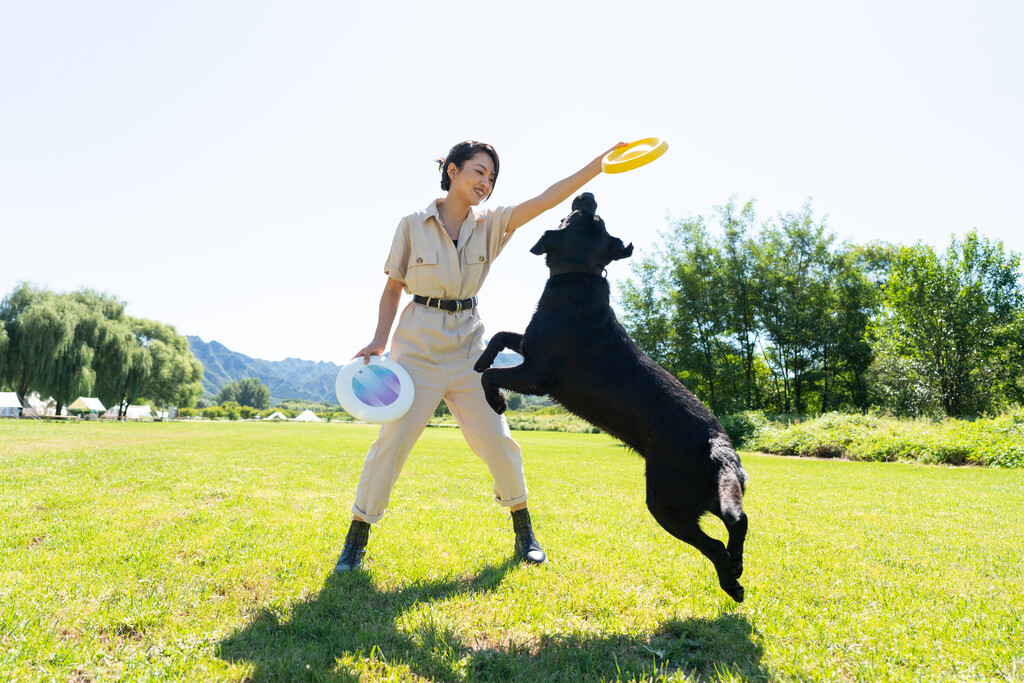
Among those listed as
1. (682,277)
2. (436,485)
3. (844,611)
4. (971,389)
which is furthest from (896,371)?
(844,611)

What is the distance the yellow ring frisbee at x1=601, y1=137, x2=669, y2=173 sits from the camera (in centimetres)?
284

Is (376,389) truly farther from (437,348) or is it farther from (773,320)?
(773,320)

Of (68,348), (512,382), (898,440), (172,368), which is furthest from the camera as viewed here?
(172,368)

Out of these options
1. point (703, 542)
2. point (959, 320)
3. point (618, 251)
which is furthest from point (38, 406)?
point (959, 320)

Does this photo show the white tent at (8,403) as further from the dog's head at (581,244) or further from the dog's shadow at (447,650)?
the dog's head at (581,244)

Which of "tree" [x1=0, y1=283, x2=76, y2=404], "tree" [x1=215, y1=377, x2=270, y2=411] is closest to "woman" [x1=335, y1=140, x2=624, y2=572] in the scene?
"tree" [x1=0, y1=283, x2=76, y2=404]

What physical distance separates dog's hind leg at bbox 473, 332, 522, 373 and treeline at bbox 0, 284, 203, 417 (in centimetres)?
3546

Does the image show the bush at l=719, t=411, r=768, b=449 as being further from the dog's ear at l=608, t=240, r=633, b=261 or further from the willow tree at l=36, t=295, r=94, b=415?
the willow tree at l=36, t=295, r=94, b=415

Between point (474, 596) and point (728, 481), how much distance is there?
4.84ft

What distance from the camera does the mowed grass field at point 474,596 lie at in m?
2.05

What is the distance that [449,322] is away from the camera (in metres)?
3.36

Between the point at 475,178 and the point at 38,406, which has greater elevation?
the point at 475,178

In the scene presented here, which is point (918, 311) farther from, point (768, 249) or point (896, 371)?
point (768, 249)

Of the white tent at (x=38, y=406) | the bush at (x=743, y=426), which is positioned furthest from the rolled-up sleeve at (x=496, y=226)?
the white tent at (x=38, y=406)
